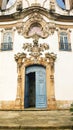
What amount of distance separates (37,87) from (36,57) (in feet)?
6.27

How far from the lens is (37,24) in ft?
48.6

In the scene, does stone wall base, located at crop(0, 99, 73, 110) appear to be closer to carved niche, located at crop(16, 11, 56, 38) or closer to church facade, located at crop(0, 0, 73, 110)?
church facade, located at crop(0, 0, 73, 110)

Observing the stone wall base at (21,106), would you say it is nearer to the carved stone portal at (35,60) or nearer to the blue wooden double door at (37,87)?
the blue wooden double door at (37,87)

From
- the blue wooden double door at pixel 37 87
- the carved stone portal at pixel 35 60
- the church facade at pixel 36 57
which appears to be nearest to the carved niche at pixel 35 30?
the church facade at pixel 36 57

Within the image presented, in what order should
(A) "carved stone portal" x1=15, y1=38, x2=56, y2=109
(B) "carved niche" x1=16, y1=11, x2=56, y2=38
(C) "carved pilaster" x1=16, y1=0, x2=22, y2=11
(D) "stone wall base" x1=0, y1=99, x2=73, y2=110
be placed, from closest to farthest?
(D) "stone wall base" x1=0, y1=99, x2=73, y2=110 → (A) "carved stone portal" x1=15, y1=38, x2=56, y2=109 → (B) "carved niche" x1=16, y1=11, x2=56, y2=38 → (C) "carved pilaster" x1=16, y1=0, x2=22, y2=11

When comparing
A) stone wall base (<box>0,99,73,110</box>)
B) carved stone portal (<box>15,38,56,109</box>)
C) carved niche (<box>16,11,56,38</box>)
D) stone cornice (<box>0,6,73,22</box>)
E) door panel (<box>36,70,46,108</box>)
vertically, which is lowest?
stone wall base (<box>0,99,73,110</box>)

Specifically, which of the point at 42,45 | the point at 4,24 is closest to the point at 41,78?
the point at 42,45

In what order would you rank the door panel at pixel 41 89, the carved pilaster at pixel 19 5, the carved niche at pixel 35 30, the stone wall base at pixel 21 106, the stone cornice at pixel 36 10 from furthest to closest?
the carved pilaster at pixel 19 5
the stone cornice at pixel 36 10
the carved niche at pixel 35 30
the door panel at pixel 41 89
the stone wall base at pixel 21 106

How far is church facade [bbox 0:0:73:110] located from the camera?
13320 mm

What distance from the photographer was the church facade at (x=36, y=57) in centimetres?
1332

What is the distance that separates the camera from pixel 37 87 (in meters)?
13.6

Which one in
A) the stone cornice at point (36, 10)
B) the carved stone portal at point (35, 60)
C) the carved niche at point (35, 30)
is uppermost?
the stone cornice at point (36, 10)

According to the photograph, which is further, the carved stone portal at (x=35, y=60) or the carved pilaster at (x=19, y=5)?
the carved pilaster at (x=19, y=5)

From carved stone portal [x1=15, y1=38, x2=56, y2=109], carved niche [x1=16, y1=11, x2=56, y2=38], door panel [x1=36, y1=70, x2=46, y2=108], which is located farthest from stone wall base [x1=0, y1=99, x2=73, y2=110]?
carved niche [x1=16, y1=11, x2=56, y2=38]
